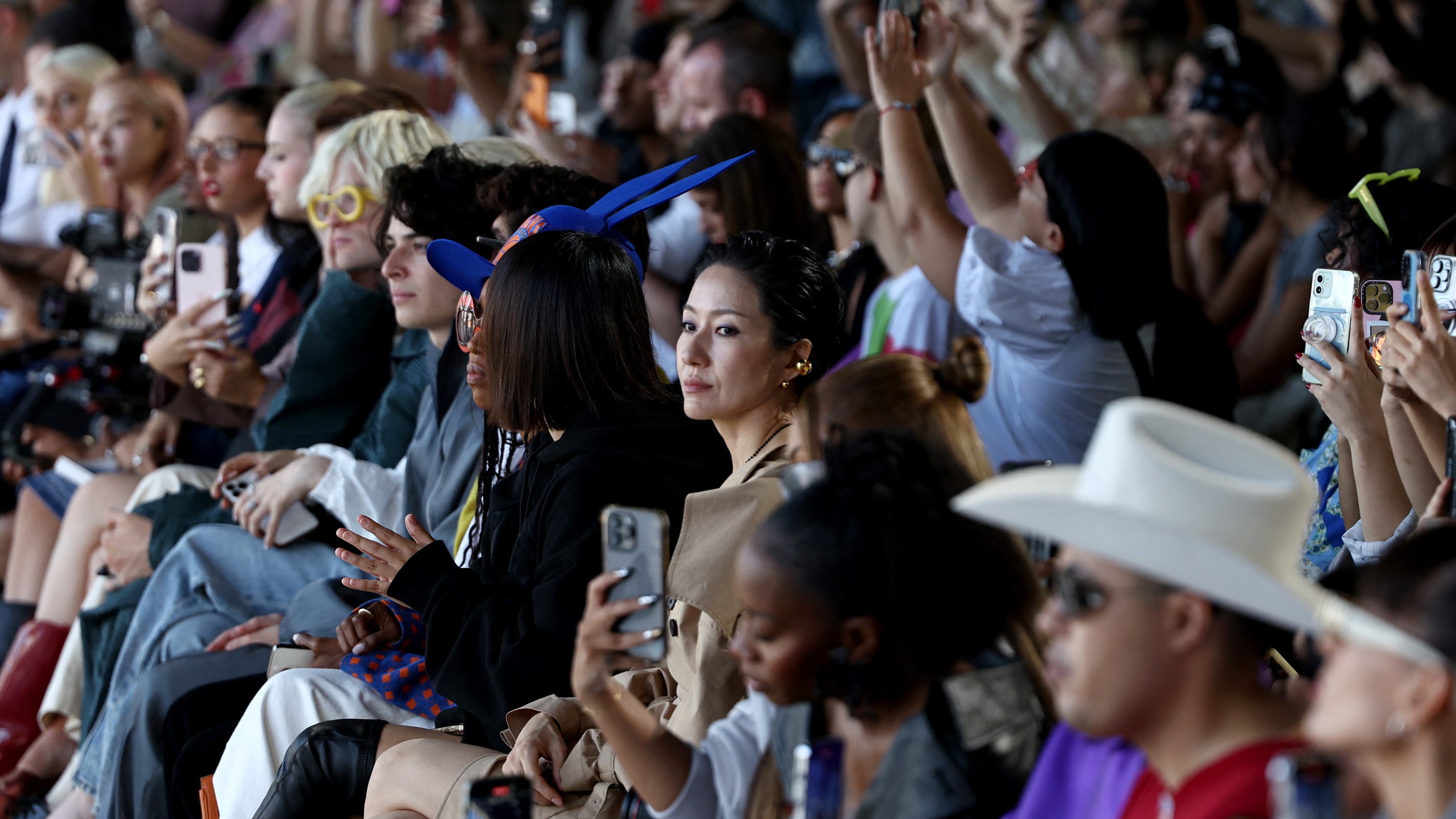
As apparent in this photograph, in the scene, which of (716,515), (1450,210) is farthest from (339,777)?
(1450,210)

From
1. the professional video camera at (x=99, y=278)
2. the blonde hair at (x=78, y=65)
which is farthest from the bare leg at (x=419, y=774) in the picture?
the blonde hair at (x=78, y=65)

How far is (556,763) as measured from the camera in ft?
6.90

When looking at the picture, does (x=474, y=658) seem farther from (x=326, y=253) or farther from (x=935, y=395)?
(x=326, y=253)

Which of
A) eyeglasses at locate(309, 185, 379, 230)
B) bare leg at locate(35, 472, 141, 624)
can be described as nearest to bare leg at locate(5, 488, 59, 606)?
bare leg at locate(35, 472, 141, 624)

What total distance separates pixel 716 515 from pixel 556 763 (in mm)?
435

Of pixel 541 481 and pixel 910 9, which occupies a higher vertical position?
pixel 910 9

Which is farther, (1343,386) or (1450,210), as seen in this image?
(1450,210)

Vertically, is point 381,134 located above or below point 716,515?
above

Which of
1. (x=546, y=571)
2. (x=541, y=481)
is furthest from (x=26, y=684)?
(x=546, y=571)

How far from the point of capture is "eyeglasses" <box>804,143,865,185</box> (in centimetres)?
381

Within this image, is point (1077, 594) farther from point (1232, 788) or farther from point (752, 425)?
point (752, 425)

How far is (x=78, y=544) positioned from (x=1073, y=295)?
2484mm

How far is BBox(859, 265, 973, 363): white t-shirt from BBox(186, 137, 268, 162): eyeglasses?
1.79 meters

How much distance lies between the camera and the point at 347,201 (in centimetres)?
344
